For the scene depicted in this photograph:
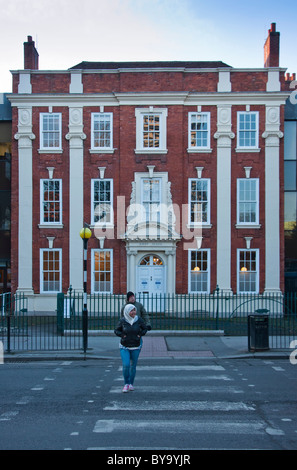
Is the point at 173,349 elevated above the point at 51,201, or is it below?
below

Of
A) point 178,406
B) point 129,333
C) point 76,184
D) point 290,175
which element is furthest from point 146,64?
point 178,406

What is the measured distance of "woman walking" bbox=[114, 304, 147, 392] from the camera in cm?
1008

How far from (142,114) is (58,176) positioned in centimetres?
539

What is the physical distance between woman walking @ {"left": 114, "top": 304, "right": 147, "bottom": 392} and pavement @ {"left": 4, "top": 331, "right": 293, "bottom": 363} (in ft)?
13.6

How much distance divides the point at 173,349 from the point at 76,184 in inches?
506

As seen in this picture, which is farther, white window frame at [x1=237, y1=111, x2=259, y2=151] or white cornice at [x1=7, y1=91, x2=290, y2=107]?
white window frame at [x1=237, y1=111, x2=259, y2=151]

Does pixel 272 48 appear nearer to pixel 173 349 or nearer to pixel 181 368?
pixel 173 349

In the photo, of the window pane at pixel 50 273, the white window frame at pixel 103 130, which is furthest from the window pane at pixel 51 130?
the window pane at pixel 50 273

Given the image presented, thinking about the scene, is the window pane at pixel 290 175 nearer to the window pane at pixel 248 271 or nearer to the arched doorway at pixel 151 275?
the window pane at pixel 248 271

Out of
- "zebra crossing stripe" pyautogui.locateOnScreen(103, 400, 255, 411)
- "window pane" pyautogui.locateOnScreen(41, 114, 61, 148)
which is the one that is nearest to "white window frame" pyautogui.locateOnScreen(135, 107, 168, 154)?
"window pane" pyautogui.locateOnScreen(41, 114, 61, 148)

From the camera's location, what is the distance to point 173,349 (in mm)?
15484

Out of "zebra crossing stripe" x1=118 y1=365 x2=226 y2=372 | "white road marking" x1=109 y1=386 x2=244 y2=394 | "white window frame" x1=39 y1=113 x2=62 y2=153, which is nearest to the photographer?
"white road marking" x1=109 y1=386 x2=244 y2=394

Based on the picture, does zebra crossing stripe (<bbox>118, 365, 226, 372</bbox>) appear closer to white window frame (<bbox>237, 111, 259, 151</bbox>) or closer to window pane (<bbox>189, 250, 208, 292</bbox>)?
window pane (<bbox>189, 250, 208, 292</bbox>)

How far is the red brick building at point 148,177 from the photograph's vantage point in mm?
25531
